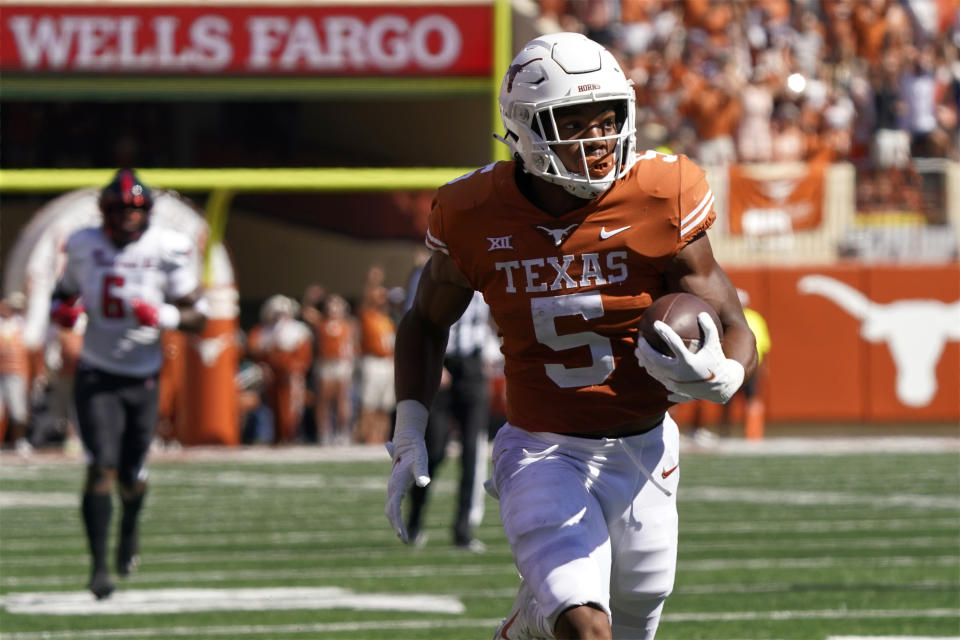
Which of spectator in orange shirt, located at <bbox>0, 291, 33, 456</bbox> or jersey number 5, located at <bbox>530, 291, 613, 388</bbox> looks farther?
spectator in orange shirt, located at <bbox>0, 291, 33, 456</bbox>

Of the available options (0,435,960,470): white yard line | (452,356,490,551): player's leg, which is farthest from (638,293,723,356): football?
(0,435,960,470): white yard line

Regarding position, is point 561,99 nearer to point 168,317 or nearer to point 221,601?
point 221,601

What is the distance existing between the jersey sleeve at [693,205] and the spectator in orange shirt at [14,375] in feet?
42.3

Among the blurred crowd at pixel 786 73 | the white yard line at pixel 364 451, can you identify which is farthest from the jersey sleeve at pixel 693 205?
the blurred crowd at pixel 786 73

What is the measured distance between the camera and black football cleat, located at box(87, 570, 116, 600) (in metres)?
7.28

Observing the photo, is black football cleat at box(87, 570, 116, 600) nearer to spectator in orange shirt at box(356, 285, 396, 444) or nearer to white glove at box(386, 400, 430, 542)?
white glove at box(386, 400, 430, 542)

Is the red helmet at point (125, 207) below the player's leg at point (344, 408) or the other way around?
the other way around

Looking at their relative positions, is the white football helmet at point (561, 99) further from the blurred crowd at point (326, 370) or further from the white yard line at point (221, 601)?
the blurred crowd at point (326, 370)

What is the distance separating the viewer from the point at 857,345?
18.0 meters

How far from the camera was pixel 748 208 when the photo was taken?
1734 cm

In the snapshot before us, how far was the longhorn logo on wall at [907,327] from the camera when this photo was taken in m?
17.9

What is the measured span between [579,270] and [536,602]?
732mm

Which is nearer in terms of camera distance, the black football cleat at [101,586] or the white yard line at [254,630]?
the white yard line at [254,630]

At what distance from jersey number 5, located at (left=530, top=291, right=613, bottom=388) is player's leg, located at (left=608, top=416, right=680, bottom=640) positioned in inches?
6.7
